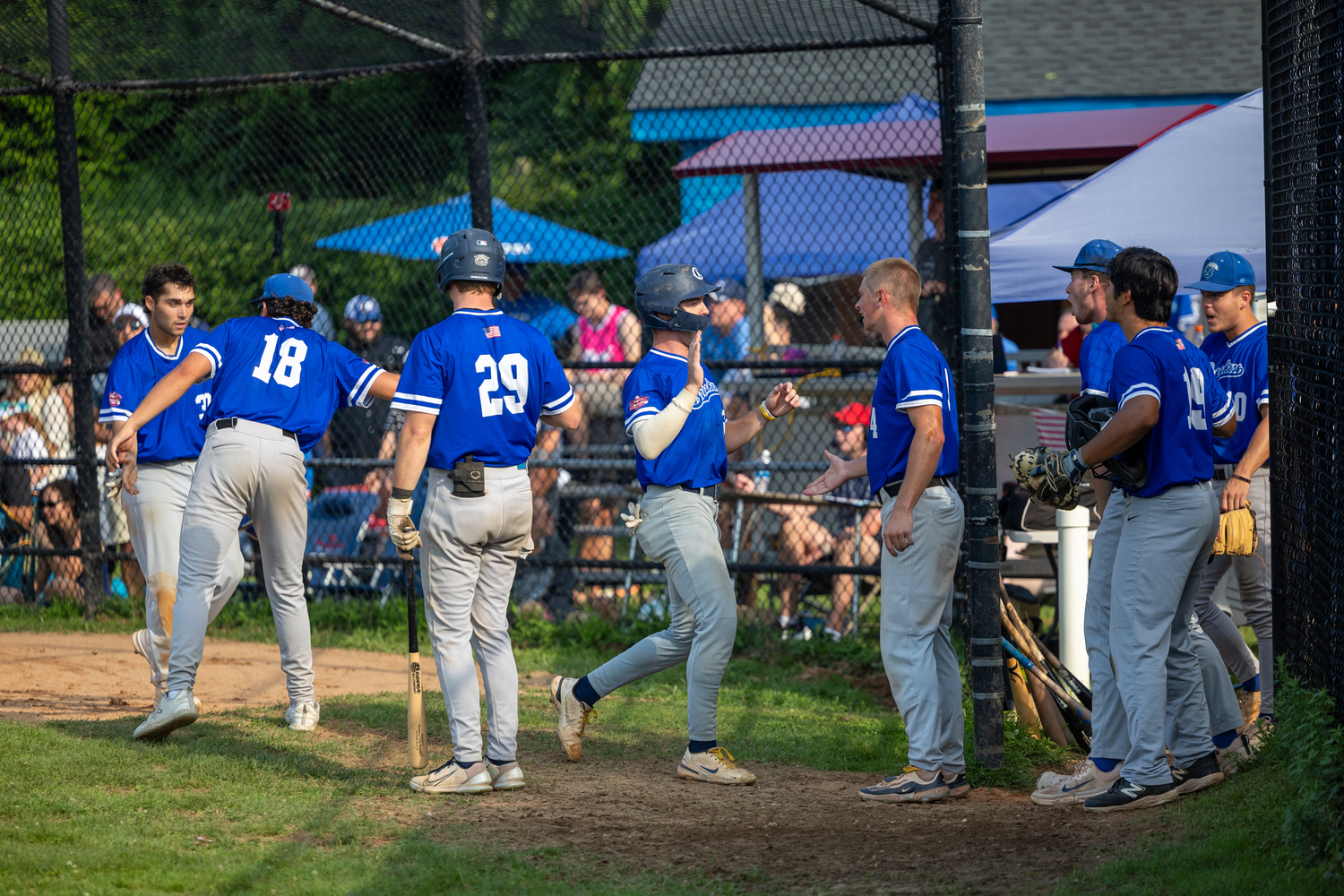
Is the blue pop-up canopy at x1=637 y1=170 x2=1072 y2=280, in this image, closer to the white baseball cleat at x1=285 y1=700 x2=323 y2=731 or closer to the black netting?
the black netting

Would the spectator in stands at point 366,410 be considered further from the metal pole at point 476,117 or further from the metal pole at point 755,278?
the metal pole at point 755,278

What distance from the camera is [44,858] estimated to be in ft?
13.3

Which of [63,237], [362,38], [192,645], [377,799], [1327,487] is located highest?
[362,38]

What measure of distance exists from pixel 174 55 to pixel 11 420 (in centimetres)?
306

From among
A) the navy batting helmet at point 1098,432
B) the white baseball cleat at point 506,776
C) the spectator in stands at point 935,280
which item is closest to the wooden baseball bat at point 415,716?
the white baseball cleat at point 506,776

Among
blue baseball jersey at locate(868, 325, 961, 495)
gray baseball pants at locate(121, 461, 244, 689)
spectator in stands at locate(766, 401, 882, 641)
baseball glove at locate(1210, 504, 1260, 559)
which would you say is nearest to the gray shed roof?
spectator in stands at locate(766, 401, 882, 641)

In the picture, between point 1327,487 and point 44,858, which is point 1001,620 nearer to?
point 1327,487

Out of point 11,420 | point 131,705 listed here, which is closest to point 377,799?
point 131,705

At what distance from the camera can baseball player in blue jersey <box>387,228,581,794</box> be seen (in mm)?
5047

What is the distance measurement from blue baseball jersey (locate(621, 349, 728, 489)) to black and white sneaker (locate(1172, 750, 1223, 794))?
219cm

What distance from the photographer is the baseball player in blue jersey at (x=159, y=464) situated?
636 cm

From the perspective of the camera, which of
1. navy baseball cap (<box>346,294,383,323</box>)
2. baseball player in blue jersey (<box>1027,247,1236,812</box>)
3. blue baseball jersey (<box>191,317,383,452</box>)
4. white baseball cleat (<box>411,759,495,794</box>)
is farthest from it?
navy baseball cap (<box>346,294,383,323</box>)

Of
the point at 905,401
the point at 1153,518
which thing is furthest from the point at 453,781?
the point at 1153,518

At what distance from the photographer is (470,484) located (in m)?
5.03
